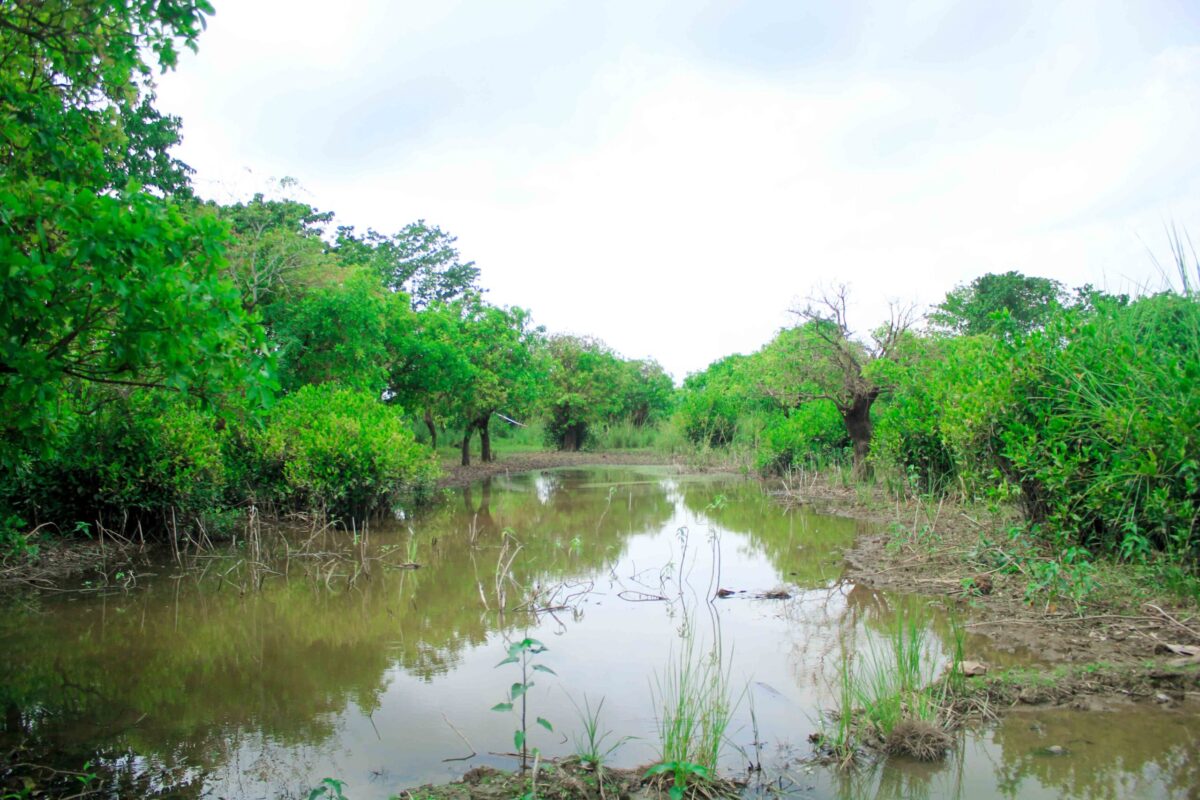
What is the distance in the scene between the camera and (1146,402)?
606 cm

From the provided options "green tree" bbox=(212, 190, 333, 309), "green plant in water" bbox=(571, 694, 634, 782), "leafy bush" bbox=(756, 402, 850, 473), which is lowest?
"green plant in water" bbox=(571, 694, 634, 782)

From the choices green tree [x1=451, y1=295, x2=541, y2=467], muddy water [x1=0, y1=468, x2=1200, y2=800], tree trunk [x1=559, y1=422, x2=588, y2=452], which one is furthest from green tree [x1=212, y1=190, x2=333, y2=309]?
tree trunk [x1=559, y1=422, x2=588, y2=452]

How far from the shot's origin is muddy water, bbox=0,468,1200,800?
3.97 m

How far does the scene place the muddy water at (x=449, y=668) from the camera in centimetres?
397

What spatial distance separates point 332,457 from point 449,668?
6193mm

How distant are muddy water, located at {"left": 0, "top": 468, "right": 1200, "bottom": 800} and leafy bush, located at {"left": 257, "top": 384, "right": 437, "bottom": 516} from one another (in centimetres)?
90

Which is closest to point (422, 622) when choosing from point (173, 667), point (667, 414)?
point (173, 667)

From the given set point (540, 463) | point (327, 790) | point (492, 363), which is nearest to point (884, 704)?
point (327, 790)

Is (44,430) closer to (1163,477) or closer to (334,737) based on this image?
(334,737)

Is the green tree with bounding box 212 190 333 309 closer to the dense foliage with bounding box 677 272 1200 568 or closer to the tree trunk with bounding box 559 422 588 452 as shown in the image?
the dense foliage with bounding box 677 272 1200 568

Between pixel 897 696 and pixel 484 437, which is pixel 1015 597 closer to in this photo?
pixel 897 696

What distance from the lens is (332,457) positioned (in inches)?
440

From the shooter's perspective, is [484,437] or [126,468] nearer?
[126,468]

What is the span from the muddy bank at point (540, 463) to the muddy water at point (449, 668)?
1015 centimetres
